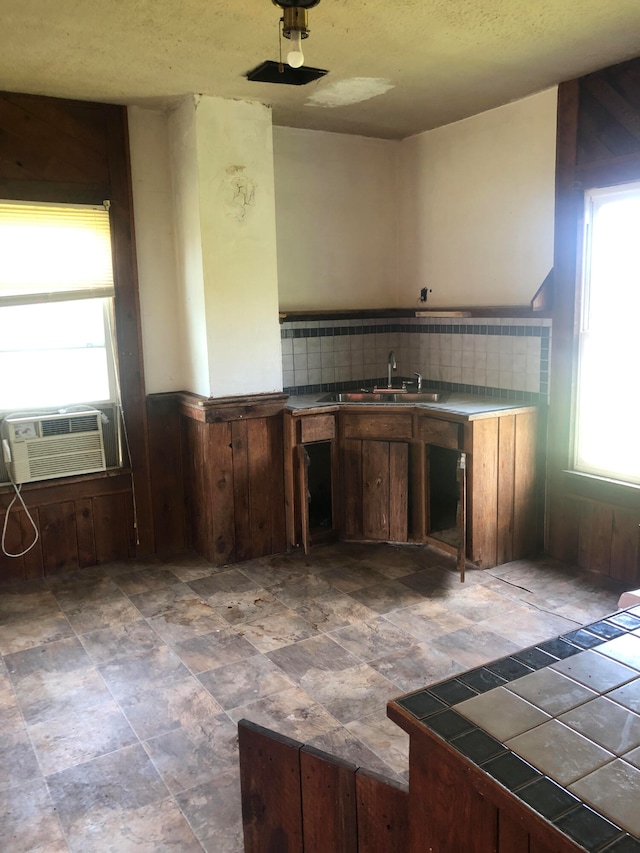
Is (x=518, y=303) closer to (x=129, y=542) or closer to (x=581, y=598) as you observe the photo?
(x=581, y=598)

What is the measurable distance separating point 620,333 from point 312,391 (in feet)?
6.67

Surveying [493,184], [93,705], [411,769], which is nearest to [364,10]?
[493,184]

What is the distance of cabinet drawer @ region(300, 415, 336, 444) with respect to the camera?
416 cm

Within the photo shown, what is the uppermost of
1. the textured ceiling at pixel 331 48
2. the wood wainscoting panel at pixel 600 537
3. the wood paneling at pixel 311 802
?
the textured ceiling at pixel 331 48

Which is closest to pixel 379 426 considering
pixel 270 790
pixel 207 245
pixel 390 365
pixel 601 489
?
pixel 390 365

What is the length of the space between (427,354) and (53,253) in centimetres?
255

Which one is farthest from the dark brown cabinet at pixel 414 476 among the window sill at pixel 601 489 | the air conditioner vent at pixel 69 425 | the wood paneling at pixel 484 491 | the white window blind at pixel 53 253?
the white window blind at pixel 53 253

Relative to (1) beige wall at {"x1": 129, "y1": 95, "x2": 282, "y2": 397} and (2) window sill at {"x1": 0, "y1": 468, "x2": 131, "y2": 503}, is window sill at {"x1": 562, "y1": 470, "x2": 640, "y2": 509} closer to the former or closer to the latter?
(1) beige wall at {"x1": 129, "y1": 95, "x2": 282, "y2": 397}

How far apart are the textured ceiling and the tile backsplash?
137cm

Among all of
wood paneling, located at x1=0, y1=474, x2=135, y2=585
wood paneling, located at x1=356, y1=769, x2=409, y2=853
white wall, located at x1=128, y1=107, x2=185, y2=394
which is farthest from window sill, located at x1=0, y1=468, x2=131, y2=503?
wood paneling, located at x1=356, y1=769, x2=409, y2=853

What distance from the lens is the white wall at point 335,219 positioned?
15.1 ft

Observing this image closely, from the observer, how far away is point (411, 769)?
1118 millimetres

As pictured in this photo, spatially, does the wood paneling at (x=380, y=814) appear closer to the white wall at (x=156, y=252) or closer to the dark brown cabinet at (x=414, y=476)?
the dark brown cabinet at (x=414, y=476)

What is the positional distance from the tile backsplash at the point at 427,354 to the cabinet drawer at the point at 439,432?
602mm
